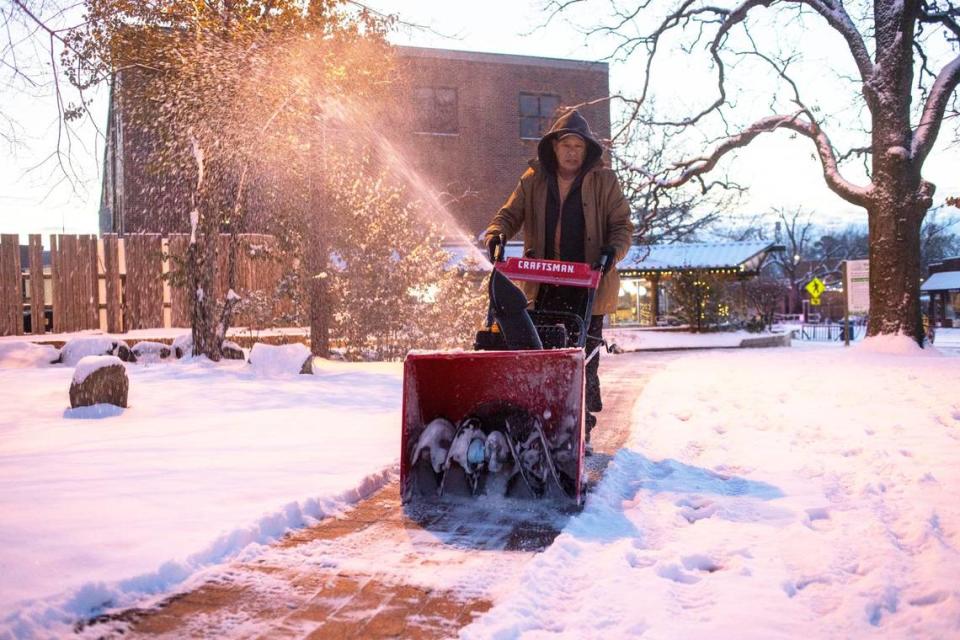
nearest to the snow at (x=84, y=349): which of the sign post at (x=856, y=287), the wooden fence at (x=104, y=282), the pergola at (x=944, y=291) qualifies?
the wooden fence at (x=104, y=282)

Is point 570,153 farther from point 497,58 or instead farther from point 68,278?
point 497,58

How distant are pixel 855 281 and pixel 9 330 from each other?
20247 mm

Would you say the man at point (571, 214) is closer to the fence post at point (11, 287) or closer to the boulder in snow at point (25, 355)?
the boulder in snow at point (25, 355)

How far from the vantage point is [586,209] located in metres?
5.48

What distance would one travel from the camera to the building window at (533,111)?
103 feet

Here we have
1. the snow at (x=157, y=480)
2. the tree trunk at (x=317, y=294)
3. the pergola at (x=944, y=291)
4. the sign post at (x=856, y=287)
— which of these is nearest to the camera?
the snow at (x=157, y=480)

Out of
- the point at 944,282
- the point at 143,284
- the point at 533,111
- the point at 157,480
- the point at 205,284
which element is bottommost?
the point at 157,480

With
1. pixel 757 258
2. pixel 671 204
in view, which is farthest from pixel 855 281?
pixel 757 258

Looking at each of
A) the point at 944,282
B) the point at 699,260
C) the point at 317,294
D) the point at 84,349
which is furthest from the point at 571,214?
the point at 944,282

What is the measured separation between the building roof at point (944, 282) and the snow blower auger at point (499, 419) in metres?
56.5

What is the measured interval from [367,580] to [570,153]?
346 cm

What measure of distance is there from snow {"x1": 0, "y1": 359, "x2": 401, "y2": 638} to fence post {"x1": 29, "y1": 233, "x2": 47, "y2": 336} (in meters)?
6.16

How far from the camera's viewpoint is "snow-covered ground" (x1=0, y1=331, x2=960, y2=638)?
2.70m

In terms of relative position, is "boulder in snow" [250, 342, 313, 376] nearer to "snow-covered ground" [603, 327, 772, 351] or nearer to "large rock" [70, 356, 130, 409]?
"large rock" [70, 356, 130, 409]
